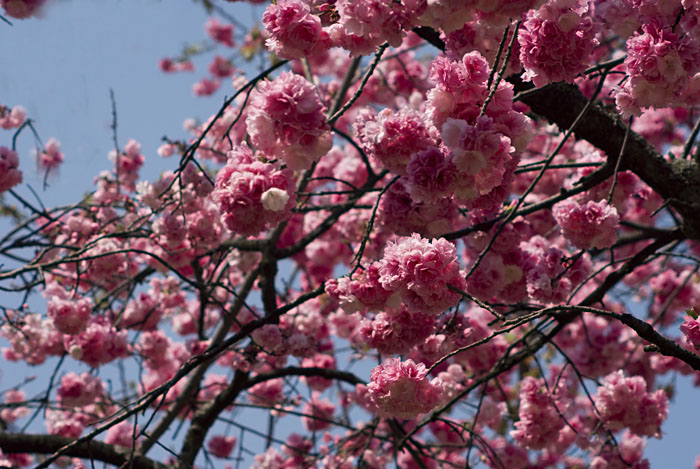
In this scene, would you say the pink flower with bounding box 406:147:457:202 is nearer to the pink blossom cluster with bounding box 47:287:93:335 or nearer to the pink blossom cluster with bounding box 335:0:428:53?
the pink blossom cluster with bounding box 335:0:428:53

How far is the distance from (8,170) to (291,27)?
205cm

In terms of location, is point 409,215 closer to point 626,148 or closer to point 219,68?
point 626,148

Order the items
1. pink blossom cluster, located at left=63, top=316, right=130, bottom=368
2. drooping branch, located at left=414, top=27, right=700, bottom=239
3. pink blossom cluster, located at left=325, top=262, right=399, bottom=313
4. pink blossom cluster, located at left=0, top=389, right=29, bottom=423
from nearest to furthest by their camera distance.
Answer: pink blossom cluster, located at left=325, top=262, right=399, bottom=313 → drooping branch, located at left=414, top=27, right=700, bottom=239 → pink blossom cluster, located at left=63, top=316, right=130, bottom=368 → pink blossom cluster, located at left=0, top=389, right=29, bottom=423

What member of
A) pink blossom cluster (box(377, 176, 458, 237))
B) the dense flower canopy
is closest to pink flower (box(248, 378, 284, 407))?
the dense flower canopy

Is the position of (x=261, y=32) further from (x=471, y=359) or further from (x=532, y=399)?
(x=532, y=399)

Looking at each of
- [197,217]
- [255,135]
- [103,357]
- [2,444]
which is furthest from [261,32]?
[255,135]

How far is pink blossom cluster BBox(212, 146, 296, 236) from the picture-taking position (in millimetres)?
1800

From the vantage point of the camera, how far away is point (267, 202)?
1.77m

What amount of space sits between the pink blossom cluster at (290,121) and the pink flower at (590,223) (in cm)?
112

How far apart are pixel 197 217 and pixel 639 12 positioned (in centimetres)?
218

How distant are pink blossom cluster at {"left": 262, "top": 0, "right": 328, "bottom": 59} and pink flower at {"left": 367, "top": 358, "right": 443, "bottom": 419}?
2.96 ft

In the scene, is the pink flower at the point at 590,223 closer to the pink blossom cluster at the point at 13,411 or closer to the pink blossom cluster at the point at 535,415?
the pink blossom cluster at the point at 535,415

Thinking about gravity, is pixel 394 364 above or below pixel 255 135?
below

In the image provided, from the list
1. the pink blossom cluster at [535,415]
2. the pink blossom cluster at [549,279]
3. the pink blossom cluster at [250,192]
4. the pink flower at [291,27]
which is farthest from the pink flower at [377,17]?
the pink blossom cluster at [535,415]
